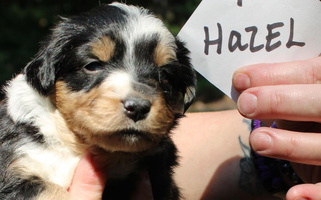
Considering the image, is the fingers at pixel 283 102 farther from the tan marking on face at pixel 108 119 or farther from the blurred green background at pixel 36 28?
the blurred green background at pixel 36 28

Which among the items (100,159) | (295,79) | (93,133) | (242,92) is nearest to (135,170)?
(100,159)

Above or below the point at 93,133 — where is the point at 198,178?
below

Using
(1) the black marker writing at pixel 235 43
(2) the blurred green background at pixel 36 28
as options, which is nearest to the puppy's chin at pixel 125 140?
(1) the black marker writing at pixel 235 43

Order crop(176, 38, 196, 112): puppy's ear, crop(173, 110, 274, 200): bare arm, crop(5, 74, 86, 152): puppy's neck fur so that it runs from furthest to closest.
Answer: crop(173, 110, 274, 200): bare arm → crop(176, 38, 196, 112): puppy's ear → crop(5, 74, 86, 152): puppy's neck fur

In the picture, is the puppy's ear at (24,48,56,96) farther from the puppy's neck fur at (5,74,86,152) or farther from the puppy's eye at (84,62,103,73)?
the puppy's eye at (84,62,103,73)

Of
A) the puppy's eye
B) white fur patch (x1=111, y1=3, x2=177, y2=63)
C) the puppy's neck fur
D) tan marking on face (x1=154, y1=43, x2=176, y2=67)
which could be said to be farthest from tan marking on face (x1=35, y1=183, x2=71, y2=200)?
tan marking on face (x1=154, y1=43, x2=176, y2=67)

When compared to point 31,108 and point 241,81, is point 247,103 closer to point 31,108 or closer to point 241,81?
point 241,81

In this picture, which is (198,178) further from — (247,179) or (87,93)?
(87,93)
